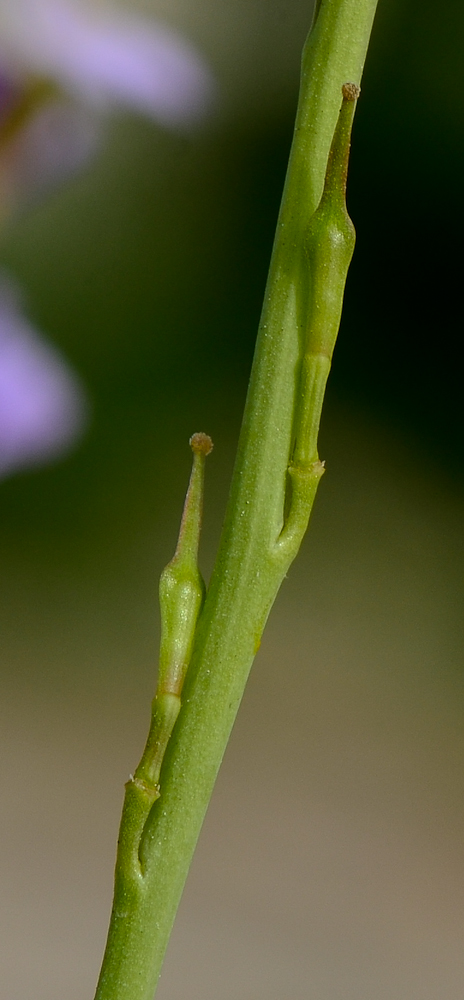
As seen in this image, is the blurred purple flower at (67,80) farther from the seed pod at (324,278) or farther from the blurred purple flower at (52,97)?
the seed pod at (324,278)

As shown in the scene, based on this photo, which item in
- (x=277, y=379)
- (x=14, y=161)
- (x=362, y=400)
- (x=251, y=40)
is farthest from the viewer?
(x=362, y=400)

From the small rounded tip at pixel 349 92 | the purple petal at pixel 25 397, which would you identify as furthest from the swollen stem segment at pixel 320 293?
the purple petal at pixel 25 397

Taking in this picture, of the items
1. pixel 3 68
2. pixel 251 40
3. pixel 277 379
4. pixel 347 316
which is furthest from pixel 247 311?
pixel 277 379

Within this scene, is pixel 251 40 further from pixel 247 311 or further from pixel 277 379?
pixel 277 379

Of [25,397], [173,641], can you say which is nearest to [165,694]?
[173,641]

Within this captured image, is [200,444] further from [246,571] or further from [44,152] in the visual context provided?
[44,152]

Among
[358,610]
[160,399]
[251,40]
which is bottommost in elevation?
[358,610]

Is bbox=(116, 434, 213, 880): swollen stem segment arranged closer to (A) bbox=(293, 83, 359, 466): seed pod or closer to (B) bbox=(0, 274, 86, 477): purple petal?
(A) bbox=(293, 83, 359, 466): seed pod
